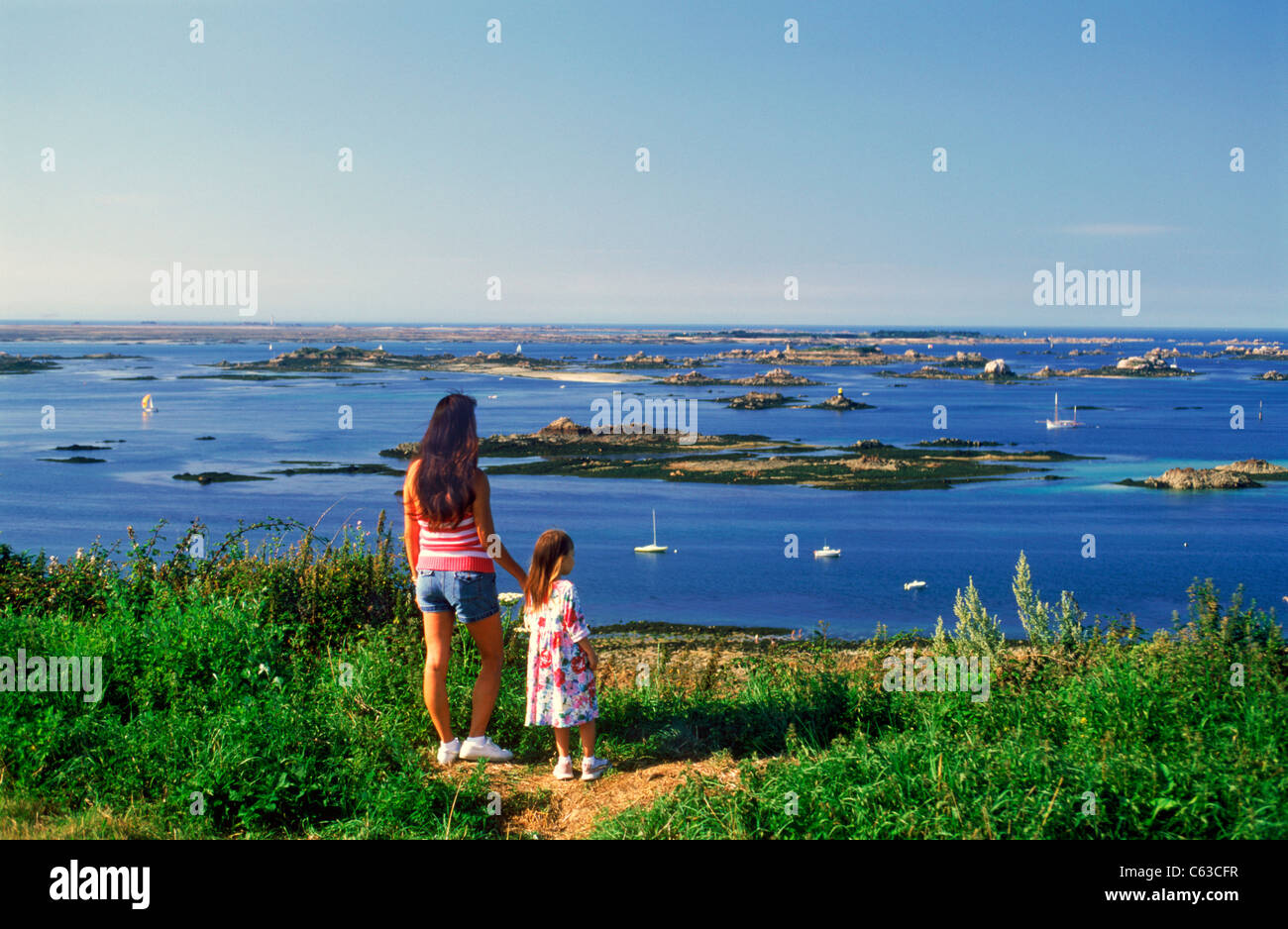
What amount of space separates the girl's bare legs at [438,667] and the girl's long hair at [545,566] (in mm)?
435

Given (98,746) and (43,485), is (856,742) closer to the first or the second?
(98,746)

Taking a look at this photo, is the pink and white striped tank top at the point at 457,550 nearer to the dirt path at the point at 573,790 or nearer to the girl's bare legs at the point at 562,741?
the girl's bare legs at the point at 562,741

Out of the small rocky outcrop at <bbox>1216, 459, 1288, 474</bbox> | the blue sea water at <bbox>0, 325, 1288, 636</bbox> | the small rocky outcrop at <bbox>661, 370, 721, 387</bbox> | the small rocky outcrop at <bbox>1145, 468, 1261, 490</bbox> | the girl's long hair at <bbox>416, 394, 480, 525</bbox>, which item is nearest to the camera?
the girl's long hair at <bbox>416, 394, 480, 525</bbox>

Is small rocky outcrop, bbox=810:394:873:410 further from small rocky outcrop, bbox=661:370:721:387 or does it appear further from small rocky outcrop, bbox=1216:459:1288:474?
small rocky outcrop, bbox=1216:459:1288:474

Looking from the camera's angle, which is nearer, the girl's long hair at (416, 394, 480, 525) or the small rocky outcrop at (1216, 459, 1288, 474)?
the girl's long hair at (416, 394, 480, 525)

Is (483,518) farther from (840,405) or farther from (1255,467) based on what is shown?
(840,405)

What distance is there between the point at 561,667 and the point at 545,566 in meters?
0.50

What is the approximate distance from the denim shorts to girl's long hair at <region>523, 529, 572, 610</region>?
0.20m

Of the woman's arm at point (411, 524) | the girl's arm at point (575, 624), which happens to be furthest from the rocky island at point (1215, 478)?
the woman's arm at point (411, 524)

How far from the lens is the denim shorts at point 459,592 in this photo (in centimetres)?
502

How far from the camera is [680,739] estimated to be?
5523mm

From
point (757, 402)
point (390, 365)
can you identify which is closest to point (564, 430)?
point (757, 402)

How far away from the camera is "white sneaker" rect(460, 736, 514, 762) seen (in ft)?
17.0

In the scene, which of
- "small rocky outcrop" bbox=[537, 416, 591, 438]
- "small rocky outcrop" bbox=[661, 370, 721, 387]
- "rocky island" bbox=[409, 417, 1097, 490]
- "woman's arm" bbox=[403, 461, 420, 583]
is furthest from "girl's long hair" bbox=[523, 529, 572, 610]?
"small rocky outcrop" bbox=[661, 370, 721, 387]
